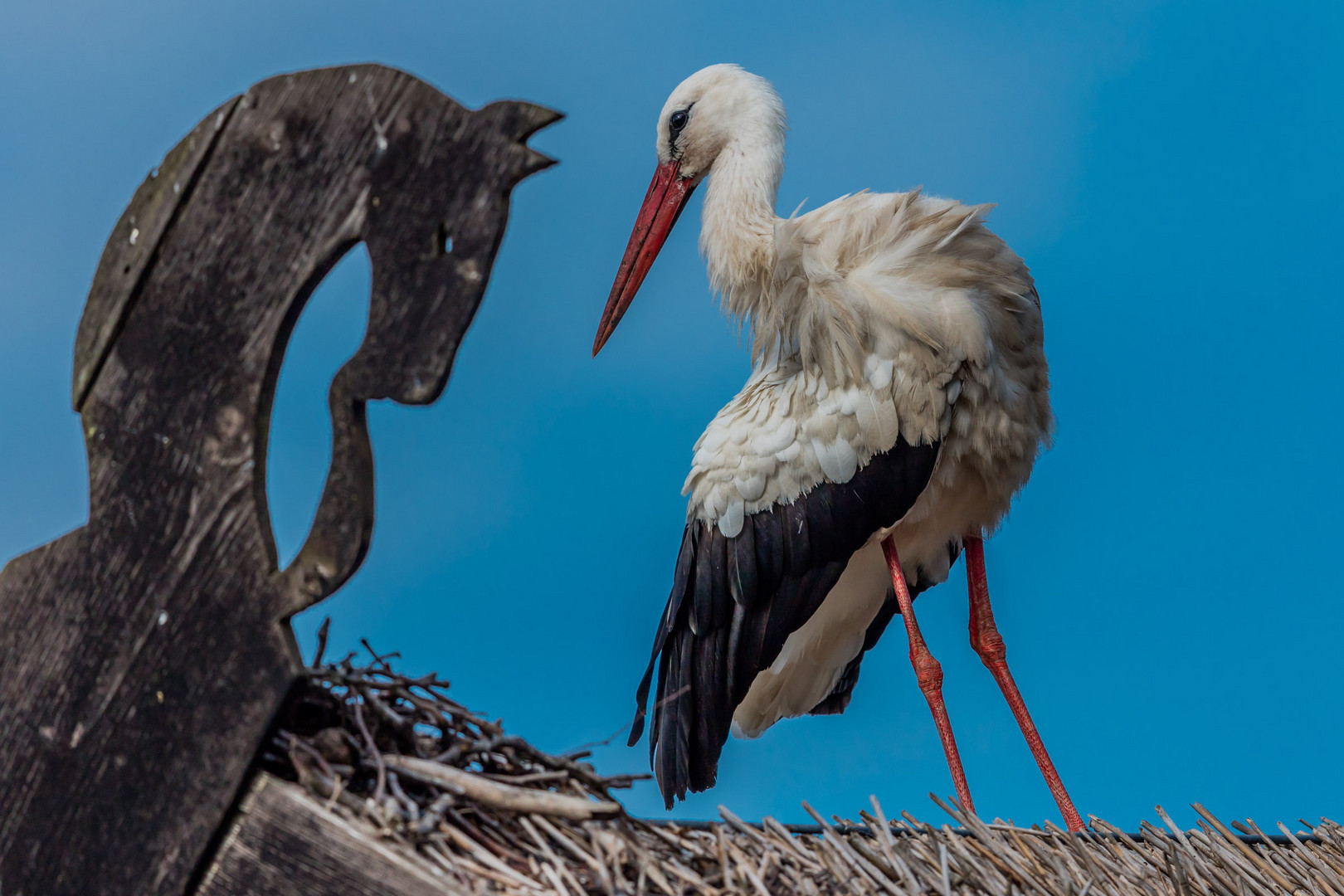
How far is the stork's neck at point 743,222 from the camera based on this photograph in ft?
9.89

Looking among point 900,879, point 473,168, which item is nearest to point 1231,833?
point 900,879

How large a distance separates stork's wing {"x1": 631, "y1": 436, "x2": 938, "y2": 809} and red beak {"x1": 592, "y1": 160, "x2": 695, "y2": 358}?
0.63 metres

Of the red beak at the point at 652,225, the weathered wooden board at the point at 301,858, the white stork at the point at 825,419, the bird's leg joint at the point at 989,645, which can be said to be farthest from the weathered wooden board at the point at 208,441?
the bird's leg joint at the point at 989,645

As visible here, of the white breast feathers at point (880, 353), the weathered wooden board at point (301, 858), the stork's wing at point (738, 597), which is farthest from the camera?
the stork's wing at point (738, 597)

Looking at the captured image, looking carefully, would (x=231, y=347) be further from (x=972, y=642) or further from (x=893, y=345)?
(x=972, y=642)

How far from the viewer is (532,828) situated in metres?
1.23

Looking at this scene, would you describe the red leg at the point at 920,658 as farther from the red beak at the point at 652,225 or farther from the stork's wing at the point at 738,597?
the red beak at the point at 652,225

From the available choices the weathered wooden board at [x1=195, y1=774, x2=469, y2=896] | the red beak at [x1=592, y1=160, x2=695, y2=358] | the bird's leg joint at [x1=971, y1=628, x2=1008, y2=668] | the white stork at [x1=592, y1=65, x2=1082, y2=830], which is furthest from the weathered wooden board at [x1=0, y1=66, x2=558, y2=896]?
the bird's leg joint at [x1=971, y1=628, x2=1008, y2=668]

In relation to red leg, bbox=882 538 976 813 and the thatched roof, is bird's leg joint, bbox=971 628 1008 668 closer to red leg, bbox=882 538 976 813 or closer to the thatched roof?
red leg, bbox=882 538 976 813

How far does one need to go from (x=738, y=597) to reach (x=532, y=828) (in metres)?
1.84

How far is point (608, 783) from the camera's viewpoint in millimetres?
1302

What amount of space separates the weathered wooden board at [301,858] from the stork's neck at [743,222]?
2.02m

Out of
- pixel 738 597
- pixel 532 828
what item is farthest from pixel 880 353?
pixel 532 828

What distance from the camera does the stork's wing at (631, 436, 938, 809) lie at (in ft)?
9.56
